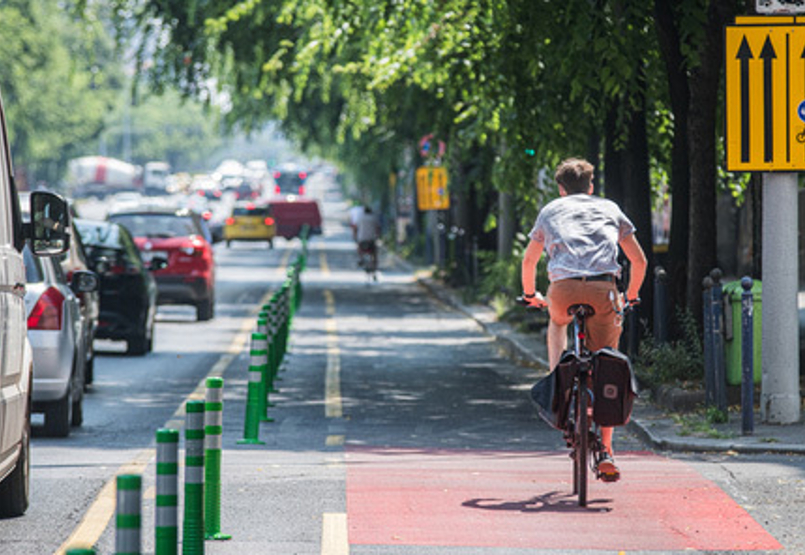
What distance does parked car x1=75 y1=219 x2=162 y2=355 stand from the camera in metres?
21.1

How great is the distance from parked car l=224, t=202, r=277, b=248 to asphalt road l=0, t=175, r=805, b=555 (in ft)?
163

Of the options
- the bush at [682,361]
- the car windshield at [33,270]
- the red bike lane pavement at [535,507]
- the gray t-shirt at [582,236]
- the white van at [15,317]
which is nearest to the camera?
the white van at [15,317]

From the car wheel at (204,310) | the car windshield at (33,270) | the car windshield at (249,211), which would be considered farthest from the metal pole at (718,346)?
the car windshield at (249,211)

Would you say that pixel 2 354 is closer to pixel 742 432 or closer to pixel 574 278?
pixel 574 278

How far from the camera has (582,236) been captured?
9539mm

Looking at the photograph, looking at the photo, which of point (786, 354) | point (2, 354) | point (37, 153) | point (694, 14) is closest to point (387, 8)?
point (694, 14)

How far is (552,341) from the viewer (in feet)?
32.4

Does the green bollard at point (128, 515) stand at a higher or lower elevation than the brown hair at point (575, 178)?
lower

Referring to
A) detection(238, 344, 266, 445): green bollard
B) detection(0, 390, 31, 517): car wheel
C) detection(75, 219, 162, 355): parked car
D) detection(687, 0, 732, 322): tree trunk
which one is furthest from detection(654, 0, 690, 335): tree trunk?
detection(0, 390, 31, 517): car wheel

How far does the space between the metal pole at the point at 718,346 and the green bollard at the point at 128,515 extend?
849 centimetres

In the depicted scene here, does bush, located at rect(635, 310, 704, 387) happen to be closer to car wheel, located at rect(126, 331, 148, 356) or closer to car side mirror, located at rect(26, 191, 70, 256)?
car side mirror, located at rect(26, 191, 70, 256)

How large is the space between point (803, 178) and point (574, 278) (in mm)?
9259

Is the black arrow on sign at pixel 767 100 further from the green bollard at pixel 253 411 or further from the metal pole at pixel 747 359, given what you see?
the green bollard at pixel 253 411

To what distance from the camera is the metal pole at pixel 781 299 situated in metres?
13.1
